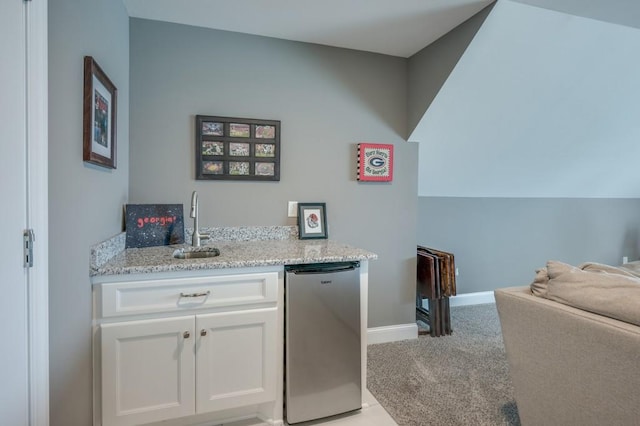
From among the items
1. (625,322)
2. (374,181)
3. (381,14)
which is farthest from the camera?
(374,181)

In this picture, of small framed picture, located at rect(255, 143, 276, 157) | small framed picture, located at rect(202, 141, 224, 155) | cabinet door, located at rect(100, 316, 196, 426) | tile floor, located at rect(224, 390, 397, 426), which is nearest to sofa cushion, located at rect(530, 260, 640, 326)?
tile floor, located at rect(224, 390, 397, 426)

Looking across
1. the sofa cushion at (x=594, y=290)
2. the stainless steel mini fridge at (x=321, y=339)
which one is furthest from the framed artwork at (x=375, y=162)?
the sofa cushion at (x=594, y=290)

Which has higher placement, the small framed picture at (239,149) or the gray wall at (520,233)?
the small framed picture at (239,149)

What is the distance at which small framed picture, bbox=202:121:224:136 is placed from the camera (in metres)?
2.24

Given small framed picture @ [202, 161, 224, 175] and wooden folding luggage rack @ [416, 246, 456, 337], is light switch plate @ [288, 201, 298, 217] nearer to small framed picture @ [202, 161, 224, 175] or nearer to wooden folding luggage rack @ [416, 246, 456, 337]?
small framed picture @ [202, 161, 224, 175]

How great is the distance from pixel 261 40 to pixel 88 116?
1.40 metres

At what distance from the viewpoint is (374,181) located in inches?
105

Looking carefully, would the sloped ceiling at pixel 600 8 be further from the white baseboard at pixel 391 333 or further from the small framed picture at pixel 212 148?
the white baseboard at pixel 391 333

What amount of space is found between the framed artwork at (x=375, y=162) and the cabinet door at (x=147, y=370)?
167cm

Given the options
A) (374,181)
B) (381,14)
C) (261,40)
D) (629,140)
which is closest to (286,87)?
(261,40)

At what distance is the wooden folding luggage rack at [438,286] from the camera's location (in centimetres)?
279

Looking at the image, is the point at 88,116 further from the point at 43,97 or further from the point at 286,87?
the point at 286,87

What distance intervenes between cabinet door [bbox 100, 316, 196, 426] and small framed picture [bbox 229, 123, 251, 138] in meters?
1.29

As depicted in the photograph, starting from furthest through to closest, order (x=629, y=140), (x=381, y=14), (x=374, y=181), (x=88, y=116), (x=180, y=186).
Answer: (x=629, y=140) < (x=374, y=181) < (x=180, y=186) < (x=381, y=14) < (x=88, y=116)
